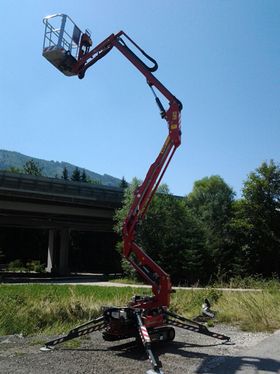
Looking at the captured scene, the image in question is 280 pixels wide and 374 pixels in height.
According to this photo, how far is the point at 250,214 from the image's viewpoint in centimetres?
4131

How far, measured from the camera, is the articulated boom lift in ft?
33.7

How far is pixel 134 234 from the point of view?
1161 cm

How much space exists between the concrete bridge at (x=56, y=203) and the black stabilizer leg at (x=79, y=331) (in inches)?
1493

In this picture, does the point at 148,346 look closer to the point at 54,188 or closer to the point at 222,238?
the point at 222,238

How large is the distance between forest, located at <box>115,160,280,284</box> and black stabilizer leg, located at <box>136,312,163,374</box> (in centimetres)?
→ 2952

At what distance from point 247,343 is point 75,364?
175 inches

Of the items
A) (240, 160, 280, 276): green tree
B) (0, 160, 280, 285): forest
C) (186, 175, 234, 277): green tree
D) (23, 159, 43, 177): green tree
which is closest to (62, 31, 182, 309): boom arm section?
(186, 175, 234, 277): green tree

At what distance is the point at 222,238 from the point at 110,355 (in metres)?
34.0

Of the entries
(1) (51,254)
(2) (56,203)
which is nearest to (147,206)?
(2) (56,203)

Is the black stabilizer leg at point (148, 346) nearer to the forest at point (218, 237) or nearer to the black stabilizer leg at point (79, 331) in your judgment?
the black stabilizer leg at point (79, 331)

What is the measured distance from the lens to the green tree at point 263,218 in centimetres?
4050

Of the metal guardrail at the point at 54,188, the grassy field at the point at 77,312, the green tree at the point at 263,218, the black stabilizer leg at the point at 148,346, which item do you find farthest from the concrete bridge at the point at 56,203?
the black stabilizer leg at the point at 148,346

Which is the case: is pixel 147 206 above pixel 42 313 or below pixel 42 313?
above

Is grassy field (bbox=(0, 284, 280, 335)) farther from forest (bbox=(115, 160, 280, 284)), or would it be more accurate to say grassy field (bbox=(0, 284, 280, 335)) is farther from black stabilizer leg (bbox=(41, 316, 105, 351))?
forest (bbox=(115, 160, 280, 284))
